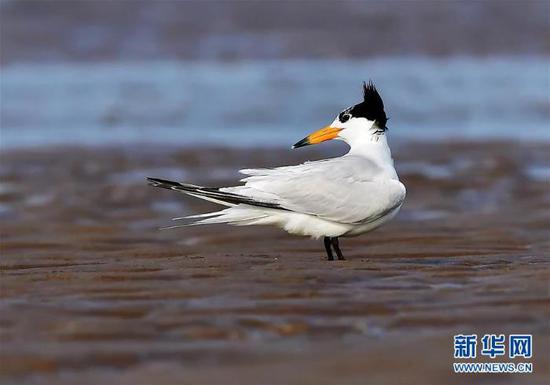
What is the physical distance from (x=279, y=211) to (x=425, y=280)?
3.37ft


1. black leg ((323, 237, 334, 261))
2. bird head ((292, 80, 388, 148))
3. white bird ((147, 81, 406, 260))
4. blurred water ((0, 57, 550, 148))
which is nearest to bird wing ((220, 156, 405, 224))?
white bird ((147, 81, 406, 260))

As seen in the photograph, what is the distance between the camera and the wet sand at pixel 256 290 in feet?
14.0

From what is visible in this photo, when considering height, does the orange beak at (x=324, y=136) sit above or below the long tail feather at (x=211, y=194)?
above

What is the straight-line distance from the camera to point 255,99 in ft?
45.8

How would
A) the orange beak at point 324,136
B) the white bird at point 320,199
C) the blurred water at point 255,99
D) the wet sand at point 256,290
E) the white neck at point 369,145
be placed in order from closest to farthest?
the wet sand at point 256,290 < the white bird at point 320,199 < the white neck at point 369,145 < the orange beak at point 324,136 < the blurred water at point 255,99

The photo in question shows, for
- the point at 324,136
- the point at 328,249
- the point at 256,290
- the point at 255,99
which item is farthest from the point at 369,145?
the point at 255,99

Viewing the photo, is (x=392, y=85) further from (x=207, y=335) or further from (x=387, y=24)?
(x=207, y=335)

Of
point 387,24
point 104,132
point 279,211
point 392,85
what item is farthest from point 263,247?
point 387,24

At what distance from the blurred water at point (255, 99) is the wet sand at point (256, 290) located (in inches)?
122

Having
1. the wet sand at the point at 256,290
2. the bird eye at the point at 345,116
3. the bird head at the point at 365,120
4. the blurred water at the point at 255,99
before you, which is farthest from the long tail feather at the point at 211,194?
the blurred water at the point at 255,99

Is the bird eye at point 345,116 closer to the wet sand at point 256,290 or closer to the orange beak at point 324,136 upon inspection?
the orange beak at point 324,136

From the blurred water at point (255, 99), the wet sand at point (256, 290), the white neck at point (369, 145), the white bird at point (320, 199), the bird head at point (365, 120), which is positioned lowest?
the wet sand at point (256, 290)

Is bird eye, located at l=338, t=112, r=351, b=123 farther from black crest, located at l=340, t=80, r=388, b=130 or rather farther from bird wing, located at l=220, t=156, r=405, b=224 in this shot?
bird wing, located at l=220, t=156, r=405, b=224

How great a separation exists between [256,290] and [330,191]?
119cm
